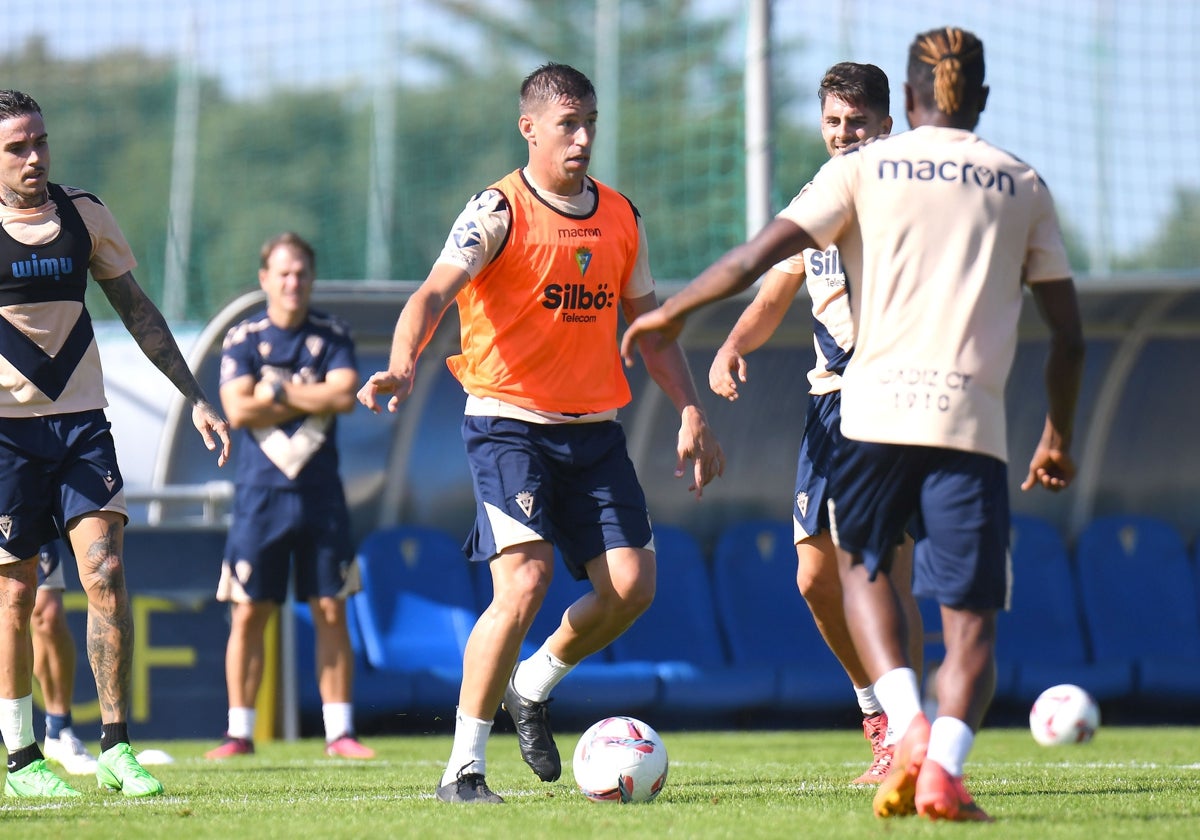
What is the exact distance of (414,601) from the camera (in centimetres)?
1148

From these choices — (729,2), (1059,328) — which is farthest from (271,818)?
(729,2)

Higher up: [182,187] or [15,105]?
[15,105]

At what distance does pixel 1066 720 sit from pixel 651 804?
413 cm

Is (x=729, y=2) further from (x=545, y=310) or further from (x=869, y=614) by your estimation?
(x=869, y=614)

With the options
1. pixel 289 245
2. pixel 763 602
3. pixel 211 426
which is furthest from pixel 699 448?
pixel 763 602

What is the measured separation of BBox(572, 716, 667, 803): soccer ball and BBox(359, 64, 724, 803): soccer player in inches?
13.7

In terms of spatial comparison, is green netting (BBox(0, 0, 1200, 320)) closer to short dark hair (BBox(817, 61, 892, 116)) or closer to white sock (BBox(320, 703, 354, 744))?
short dark hair (BBox(817, 61, 892, 116))

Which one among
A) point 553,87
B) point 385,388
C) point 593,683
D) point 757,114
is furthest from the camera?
point 757,114

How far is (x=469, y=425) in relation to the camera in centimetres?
604

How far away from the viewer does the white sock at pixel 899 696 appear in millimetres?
4863

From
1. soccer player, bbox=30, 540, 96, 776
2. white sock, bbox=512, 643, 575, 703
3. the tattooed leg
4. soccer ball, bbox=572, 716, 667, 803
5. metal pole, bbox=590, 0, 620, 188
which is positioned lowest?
soccer player, bbox=30, 540, 96, 776

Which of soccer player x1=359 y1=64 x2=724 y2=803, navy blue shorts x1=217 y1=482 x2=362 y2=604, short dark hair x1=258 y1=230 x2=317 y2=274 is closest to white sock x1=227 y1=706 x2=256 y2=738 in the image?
navy blue shorts x1=217 y1=482 x2=362 y2=604

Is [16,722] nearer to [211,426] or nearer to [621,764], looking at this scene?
[211,426]

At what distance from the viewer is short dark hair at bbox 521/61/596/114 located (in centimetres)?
600
